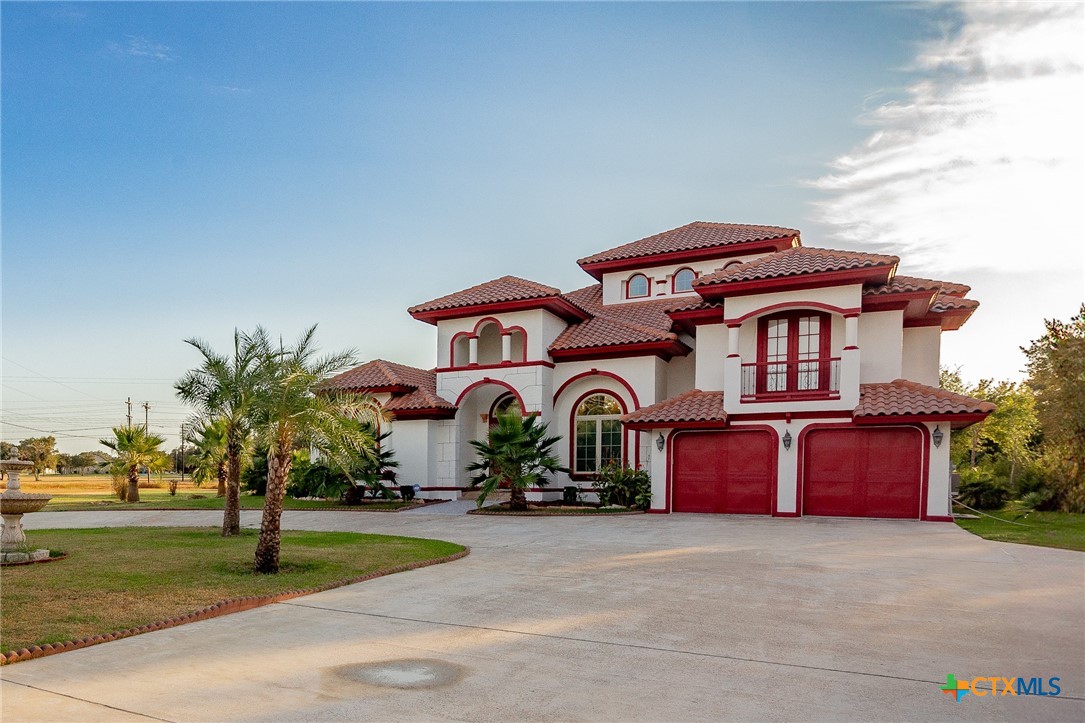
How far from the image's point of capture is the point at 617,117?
17.2 metres

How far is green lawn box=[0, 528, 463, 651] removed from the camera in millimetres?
7141

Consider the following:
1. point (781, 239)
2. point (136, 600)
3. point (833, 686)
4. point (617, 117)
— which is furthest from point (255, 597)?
point (781, 239)

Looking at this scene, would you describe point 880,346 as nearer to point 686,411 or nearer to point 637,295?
point 686,411

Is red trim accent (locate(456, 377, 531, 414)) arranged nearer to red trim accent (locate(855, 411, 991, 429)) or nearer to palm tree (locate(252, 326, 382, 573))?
red trim accent (locate(855, 411, 991, 429))

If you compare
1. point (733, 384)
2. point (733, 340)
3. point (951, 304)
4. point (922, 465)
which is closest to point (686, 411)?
point (733, 384)

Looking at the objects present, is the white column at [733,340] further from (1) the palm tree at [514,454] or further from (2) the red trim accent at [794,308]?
(1) the palm tree at [514,454]

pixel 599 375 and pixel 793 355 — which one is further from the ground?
pixel 793 355

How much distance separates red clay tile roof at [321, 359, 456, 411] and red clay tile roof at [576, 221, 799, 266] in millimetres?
8136

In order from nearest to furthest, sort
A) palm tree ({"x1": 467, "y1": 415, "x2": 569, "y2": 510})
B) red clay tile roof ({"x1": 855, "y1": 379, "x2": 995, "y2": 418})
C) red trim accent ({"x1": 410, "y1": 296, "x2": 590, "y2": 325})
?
red clay tile roof ({"x1": 855, "y1": 379, "x2": 995, "y2": 418}) < palm tree ({"x1": 467, "y1": 415, "x2": 569, "y2": 510}) < red trim accent ({"x1": 410, "y1": 296, "x2": 590, "y2": 325})

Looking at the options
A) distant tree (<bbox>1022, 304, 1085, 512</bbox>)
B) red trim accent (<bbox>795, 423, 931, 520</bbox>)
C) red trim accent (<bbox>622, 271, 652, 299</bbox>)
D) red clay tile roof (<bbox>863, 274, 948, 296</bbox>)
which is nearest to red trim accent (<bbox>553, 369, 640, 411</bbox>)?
red trim accent (<bbox>622, 271, 652, 299</bbox>)

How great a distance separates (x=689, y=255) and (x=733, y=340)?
7.25 metres

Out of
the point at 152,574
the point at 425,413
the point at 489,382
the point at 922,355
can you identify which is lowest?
the point at 152,574

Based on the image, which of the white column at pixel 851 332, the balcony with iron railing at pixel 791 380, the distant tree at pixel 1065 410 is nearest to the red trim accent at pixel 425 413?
the balcony with iron railing at pixel 791 380

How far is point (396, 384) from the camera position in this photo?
25312mm
